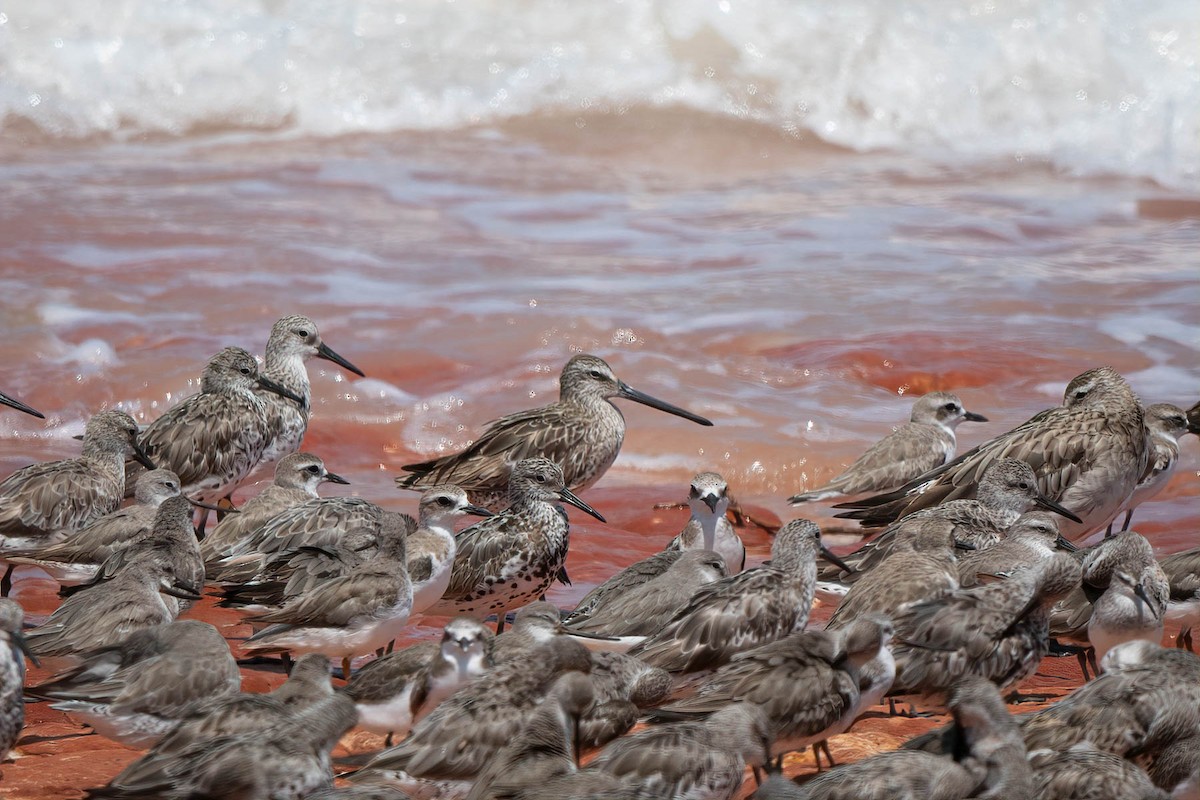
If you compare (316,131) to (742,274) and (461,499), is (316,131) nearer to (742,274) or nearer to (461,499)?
(742,274)

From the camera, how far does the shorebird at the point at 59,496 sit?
321 inches

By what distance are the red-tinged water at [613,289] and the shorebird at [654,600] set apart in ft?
5.47

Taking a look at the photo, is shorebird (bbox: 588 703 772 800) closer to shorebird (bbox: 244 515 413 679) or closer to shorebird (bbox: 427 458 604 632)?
shorebird (bbox: 244 515 413 679)

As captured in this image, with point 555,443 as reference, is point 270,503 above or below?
below

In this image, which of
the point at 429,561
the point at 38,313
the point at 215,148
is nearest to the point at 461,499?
the point at 429,561

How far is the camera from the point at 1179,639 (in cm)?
753

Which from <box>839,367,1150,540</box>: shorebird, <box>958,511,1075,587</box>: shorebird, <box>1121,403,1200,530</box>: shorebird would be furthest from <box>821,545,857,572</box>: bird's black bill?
<box>1121,403,1200,530</box>: shorebird

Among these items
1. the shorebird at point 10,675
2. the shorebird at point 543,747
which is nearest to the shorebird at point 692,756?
the shorebird at point 543,747

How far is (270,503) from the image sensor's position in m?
8.51

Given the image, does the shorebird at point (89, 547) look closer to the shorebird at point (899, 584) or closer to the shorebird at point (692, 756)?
the shorebird at point (899, 584)

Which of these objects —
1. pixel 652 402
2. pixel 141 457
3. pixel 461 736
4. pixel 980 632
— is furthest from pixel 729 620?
pixel 652 402

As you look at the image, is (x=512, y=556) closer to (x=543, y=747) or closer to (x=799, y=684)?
(x=799, y=684)

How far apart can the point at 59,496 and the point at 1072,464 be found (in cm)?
529

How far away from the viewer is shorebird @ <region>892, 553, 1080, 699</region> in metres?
6.08
